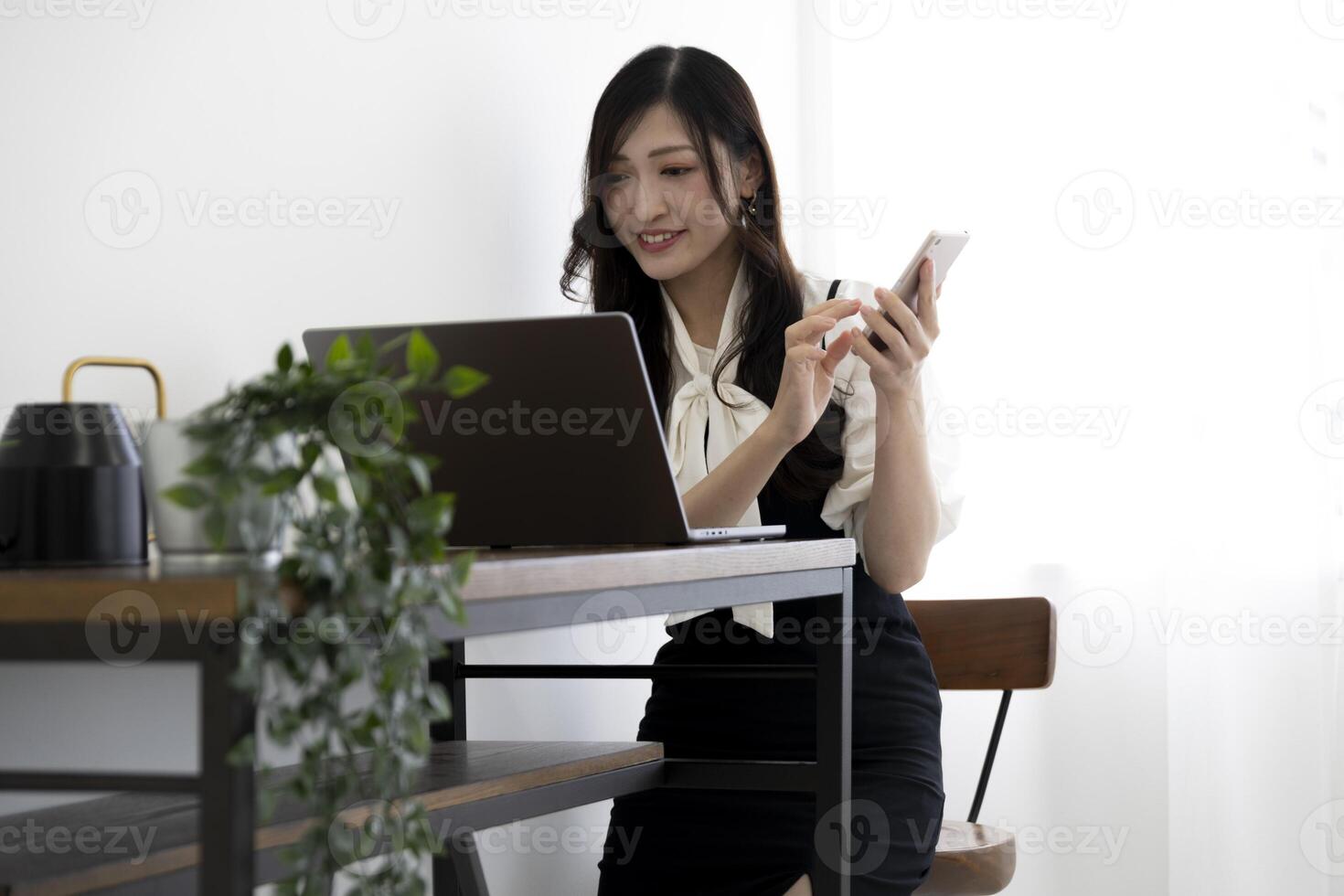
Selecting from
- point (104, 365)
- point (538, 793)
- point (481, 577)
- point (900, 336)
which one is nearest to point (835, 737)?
point (538, 793)

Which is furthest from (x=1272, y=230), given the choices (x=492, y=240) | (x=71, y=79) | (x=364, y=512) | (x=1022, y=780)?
(x=364, y=512)

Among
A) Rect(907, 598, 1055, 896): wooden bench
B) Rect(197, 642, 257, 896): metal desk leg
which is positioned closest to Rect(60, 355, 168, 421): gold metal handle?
Rect(197, 642, 257, 896): metal desk leg

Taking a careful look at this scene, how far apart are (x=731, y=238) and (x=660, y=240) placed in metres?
0.13

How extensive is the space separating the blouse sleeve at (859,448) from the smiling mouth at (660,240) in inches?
9.2

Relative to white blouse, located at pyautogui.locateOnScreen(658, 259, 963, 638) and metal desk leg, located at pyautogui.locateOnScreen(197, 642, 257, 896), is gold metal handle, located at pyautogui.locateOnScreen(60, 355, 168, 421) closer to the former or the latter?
metal desk leg, located at pyautogui.locateOnScreen(197, 642, 257, 896)

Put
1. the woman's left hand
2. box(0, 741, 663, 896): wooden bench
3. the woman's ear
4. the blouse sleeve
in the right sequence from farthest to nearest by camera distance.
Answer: the woman's ear → the blouse sleeve → the woman's left hand → box(0, 741, 663, 896): wooden bench

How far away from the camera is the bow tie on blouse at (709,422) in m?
1.88

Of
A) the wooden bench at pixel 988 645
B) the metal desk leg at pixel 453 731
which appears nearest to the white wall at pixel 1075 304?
the metal desk leg at pixel 453 731

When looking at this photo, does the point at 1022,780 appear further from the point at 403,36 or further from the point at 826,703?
the point at 403,36

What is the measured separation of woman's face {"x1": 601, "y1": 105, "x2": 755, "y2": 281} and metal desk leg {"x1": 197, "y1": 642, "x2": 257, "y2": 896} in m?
1.26

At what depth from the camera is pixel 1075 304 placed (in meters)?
2.58

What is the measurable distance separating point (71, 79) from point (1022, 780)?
1.98 m

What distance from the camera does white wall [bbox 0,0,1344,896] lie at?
6.66 feet

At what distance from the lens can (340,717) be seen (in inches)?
31.5
